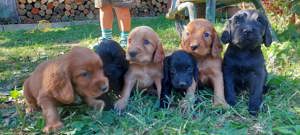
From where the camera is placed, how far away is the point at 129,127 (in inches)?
130

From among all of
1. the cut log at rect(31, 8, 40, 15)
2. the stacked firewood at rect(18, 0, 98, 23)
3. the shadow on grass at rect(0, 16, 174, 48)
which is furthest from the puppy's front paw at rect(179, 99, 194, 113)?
the cut log at rect(31, 8, 40, 15)

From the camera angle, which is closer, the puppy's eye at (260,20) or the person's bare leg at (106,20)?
the puppy's eye at (260,20)

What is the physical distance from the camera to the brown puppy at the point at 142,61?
11.6 feet

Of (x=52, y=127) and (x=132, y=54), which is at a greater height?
(x=132, y=54)

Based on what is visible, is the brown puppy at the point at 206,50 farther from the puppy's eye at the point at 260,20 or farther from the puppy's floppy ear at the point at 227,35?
the puppy's eye at the point at 260,20

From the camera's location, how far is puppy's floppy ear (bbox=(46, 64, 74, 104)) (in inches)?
124

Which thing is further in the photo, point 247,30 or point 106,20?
point 106,20

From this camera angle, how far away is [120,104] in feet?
11.9

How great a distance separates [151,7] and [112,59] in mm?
7904

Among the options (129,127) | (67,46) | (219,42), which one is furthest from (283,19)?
(129,127)

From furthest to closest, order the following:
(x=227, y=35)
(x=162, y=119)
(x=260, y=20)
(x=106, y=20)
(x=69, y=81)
→ (x=106, y=20) → (x=227, y=35) → (x=260, y=20) → (x=162, y=119) → (x=69, y=81)

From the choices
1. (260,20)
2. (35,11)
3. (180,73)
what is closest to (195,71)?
(180,73)

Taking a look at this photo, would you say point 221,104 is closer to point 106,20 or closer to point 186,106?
point 186,106

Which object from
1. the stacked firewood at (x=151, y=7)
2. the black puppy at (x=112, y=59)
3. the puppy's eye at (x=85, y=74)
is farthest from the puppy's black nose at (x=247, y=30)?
the stacked firewood at (x=151, y=7)
